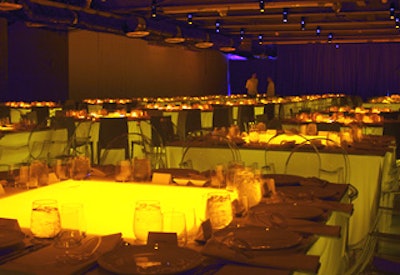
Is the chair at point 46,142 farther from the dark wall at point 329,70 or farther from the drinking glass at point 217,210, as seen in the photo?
the dark wall at point 329,70

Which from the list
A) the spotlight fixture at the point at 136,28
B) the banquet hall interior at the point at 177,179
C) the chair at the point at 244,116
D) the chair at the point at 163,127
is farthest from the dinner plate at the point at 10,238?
the spotlight fixture at the point at 136,28

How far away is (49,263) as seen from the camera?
1924 mm

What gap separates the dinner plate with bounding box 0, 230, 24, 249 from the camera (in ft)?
6.79

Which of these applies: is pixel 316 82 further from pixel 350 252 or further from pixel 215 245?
pixel 215 245

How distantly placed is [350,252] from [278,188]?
4.43 feet

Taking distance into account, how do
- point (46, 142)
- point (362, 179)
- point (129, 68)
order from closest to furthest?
point (362, 179) < point (46, 142) < point (129, 68)

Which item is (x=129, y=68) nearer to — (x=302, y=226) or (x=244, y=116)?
(x=244, y=116)

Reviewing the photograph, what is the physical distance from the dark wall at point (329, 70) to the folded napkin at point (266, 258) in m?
25.7

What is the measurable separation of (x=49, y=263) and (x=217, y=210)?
0.72 metres

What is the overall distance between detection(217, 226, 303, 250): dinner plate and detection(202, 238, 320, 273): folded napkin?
0.04 m

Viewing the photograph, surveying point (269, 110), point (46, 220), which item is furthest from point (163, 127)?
point (46, 220)

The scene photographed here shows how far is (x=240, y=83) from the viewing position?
29109mm

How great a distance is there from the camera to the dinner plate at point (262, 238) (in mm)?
2104

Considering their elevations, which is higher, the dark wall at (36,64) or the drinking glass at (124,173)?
the dark wall at (36,64)
